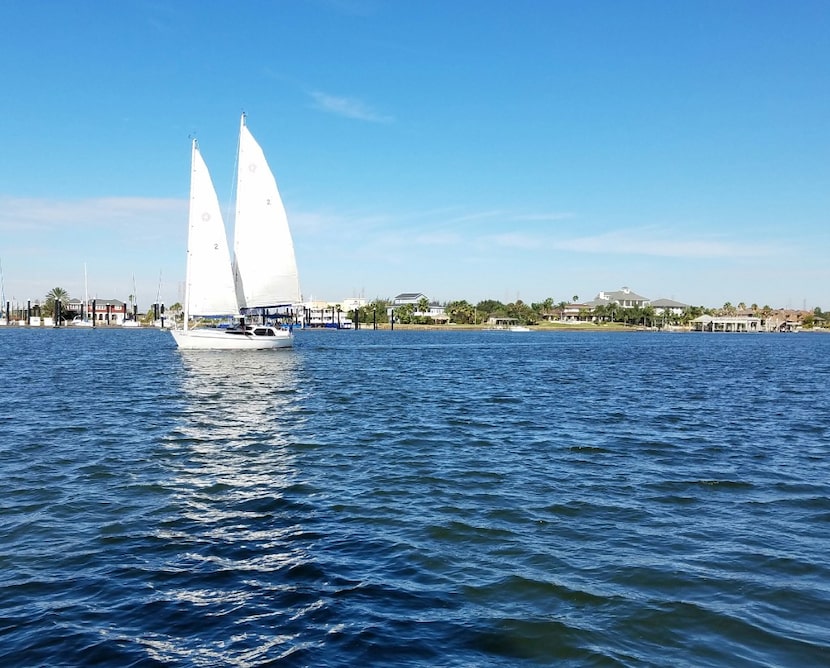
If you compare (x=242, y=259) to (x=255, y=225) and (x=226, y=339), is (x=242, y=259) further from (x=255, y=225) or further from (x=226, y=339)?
(x=226, y=339)

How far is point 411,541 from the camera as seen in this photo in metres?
12.7

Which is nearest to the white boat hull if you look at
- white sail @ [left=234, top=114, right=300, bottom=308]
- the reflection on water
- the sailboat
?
the sailboat

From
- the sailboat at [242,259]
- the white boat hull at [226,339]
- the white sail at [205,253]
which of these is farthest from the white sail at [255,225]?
the white boat hull at [226,339]

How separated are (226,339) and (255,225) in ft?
44.1

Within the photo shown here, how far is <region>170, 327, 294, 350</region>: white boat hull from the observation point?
7256 centimetres

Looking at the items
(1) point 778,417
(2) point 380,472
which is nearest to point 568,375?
(1) point 778,417

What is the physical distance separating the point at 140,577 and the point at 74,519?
412cm

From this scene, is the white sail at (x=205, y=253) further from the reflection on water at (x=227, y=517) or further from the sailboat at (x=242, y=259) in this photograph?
the reflection on water at (x=227, y=517)

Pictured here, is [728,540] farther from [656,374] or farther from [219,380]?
[656,374]

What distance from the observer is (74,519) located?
13891mm

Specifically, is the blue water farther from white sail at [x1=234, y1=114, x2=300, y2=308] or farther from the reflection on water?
white sail at [x1=234, y1=114, x2=300, y2=308]

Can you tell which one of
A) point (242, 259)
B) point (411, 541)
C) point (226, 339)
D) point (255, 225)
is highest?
point (255, 225)

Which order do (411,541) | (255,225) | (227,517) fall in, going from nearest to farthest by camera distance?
(411,541)
(227,517)
(255,225)

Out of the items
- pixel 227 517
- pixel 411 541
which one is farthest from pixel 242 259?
pixel 411 541
